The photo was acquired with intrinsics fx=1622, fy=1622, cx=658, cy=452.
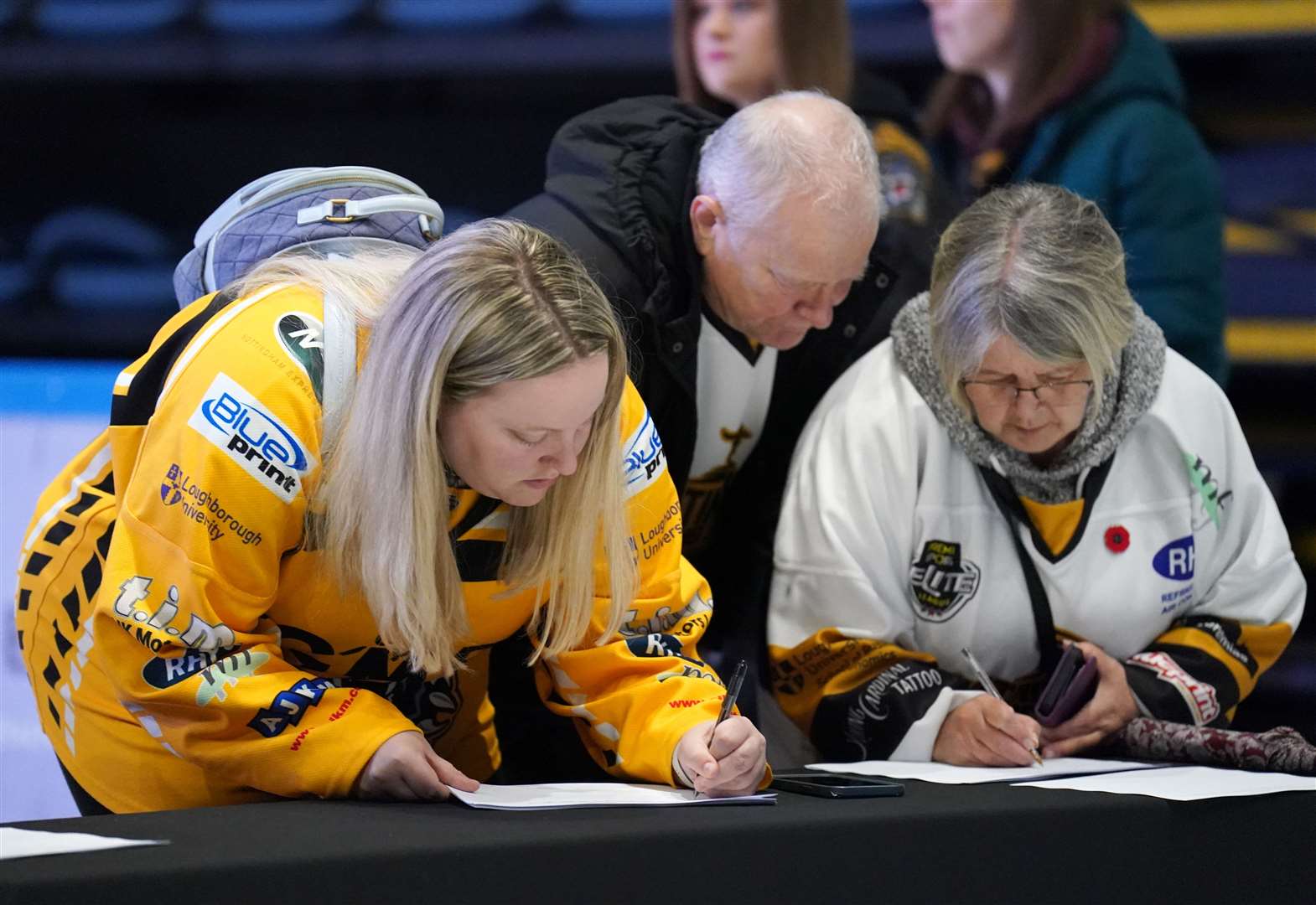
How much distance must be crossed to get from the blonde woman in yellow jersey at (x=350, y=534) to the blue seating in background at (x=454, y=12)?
6.41 feet

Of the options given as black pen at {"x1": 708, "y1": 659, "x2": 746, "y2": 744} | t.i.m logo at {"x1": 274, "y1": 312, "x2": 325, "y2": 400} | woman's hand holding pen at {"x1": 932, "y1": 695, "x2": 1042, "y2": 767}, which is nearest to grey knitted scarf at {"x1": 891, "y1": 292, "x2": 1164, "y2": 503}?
woman's hand holding pen at {"x1": 932, "y1": 695, "x2": 1042, "y2": 767}

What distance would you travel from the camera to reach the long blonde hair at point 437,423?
4.72ft

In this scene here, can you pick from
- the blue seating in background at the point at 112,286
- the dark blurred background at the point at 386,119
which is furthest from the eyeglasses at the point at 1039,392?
the blue seating in background at the point at 112,286

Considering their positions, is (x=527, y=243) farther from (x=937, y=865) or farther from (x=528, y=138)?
(x=528, y=138)

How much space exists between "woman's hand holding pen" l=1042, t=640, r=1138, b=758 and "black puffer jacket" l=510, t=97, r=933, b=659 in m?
0.39

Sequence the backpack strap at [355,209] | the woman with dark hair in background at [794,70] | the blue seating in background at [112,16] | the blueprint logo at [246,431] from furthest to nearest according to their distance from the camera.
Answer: the blue seating in background at [112,16], the woman with dark hair in background at [794,70], the backpack strap at [355,209], the blueprint logo at [246,431]

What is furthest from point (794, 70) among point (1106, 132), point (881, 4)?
point (881, 4)

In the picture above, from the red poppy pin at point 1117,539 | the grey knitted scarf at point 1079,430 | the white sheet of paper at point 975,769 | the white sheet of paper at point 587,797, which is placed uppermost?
the grey knitted scarf at point 1079,430

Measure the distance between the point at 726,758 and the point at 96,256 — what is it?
8.34 ft

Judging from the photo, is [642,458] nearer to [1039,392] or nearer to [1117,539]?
[1039,392]

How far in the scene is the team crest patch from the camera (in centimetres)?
197

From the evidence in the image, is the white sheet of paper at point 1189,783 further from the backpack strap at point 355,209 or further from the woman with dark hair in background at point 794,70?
the woman with dark hair in background at point 794,70

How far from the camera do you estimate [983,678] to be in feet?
6.27

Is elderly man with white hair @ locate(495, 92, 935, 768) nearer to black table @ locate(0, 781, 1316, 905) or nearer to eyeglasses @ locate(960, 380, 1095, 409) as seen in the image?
eyeglasses @ locate(960, 380, 1095, 409)
